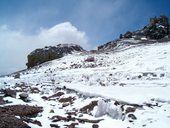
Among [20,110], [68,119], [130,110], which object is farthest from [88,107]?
[20,110]

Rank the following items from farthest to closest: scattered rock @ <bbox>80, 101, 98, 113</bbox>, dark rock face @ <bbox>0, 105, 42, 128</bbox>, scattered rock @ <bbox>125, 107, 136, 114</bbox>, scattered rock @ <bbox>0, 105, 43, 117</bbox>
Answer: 1. scattered rock @ <bbox>80, 101, 98, 113</bbox>
2. scattered rock @ <bbox>0, 105, 43, 117</bbox>
3. scattered rock @ <bbox>125, 107, 136, 114</bbox>
4. dark rock face @ <bbox>0, 105, 42, 128</bbox>

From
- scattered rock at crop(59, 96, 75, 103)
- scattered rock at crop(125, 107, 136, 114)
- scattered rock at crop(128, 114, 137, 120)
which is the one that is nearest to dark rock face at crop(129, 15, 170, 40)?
scattered rock at crop(59, 96, 75, 103)

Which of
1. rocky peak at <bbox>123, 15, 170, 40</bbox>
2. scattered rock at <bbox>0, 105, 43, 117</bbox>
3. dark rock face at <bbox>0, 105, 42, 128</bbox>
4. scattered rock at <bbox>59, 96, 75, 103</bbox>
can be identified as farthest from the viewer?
rocky peak at <bbox>123, 15, 170, 40</bbox>

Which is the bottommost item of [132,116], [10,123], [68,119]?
[68,119]

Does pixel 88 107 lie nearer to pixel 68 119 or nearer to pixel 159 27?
pixel 68 119

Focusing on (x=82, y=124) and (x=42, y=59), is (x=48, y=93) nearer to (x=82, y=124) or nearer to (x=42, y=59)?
(x=82, y=124)

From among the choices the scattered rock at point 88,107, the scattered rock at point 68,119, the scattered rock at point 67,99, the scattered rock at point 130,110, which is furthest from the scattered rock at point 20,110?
the scattered rock at point 130,110

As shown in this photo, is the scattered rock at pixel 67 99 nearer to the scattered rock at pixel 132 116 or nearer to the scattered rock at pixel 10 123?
the scattered rock at pixel 132 116

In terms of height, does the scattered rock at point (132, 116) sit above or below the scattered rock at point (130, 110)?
below

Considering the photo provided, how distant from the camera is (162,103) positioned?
42.7ft

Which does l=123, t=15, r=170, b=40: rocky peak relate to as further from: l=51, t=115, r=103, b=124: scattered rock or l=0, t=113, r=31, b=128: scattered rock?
l=0, t=113, r=31, b=128: scattered rock

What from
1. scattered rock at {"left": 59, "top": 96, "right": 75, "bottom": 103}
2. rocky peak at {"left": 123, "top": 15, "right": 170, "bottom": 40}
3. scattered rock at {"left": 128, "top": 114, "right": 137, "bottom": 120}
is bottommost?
scattered rock at {"left": 128, "top": 114, "right": 137, "bottom": 120}

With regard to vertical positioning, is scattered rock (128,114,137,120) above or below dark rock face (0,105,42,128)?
below

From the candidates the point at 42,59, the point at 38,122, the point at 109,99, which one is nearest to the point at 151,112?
the point at 109,99
